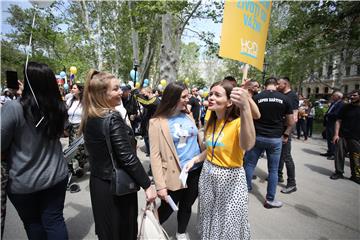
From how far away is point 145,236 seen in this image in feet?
6.16

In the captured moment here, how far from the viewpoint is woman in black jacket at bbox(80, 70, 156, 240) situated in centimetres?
183

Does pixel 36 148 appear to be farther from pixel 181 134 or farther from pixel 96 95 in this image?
pixel 181 134

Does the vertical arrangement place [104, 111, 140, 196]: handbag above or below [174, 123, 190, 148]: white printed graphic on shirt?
below

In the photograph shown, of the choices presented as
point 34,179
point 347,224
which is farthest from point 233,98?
point 347,224

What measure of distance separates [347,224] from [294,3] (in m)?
11.9

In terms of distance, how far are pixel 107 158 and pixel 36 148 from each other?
54 centimetres

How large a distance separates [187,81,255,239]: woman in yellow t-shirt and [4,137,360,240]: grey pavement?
100cm

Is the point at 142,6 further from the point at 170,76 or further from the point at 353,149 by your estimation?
→ the point at 353,149

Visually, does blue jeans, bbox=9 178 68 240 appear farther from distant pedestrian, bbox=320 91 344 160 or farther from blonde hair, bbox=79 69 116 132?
distant pedestrian, bbox=320 91 344 160

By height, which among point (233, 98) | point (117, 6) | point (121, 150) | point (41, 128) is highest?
point (117, 6)

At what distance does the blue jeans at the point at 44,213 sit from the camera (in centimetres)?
195

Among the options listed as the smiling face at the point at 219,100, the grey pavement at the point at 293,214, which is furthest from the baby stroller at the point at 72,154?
the smiling face at the point at 219,100

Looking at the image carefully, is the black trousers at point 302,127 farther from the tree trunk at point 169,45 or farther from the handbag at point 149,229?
the handbag at point 149,229

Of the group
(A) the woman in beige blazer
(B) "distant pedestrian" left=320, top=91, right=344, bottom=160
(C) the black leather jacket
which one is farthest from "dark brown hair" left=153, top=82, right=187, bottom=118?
(B) "distant pedestrian" left=320, top=91, right=344, bottom=160
